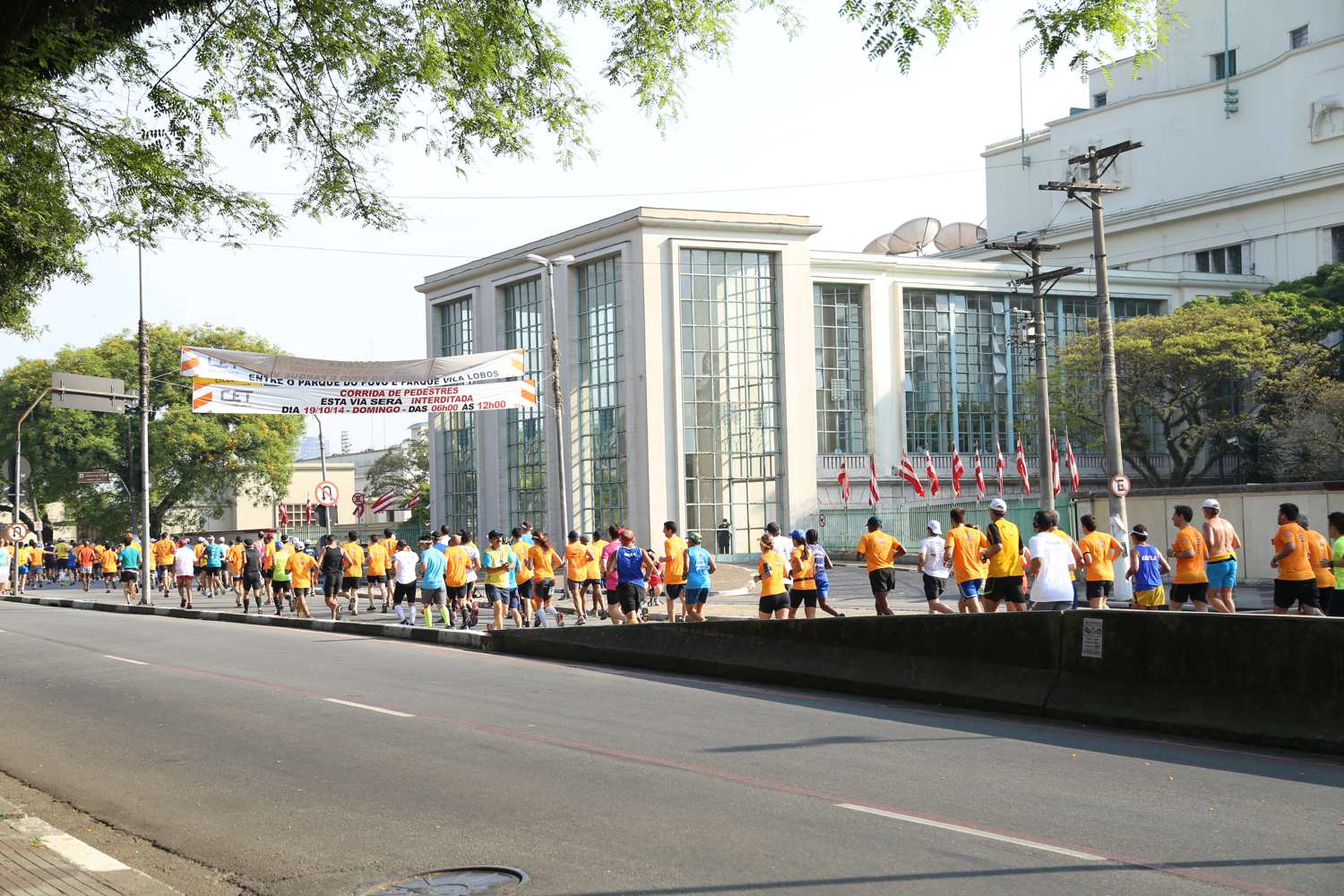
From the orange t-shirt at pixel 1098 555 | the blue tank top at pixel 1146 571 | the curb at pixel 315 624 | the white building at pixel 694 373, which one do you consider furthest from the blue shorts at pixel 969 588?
the white building at pixel 694 373

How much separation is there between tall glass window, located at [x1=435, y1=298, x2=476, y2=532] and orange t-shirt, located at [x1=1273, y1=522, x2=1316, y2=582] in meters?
44.0

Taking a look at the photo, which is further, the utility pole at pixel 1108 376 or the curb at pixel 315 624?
the utility pole at pixel 1108 376

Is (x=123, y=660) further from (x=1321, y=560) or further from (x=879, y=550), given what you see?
(x=1321, y=560)

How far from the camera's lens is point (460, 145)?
10.5 meters

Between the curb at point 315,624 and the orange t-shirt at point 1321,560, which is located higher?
the orange t-shirt at point 1321,560

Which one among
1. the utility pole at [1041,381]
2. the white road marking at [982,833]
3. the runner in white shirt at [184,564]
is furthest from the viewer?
the runner in white shirt at [184,564]

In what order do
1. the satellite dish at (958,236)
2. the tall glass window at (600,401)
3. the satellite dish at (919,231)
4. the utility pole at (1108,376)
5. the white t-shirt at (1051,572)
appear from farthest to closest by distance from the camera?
the satellite dish at (958,236)
the satellite dish at (919,231)
the tall glass window at (600,401)
the utility pole at (1108,376)
the white t-shirt at (1051,572)

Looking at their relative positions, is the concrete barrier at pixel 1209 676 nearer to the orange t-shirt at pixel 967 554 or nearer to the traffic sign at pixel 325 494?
the orange t-shirt at pixel 967 554

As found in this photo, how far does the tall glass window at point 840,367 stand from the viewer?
56.2 m

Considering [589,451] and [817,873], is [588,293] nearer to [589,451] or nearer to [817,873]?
[589,451]

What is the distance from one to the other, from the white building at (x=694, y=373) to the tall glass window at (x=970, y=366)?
164 millimetres

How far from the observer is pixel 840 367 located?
5703 centimetres

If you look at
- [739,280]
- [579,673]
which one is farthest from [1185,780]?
[739,280]

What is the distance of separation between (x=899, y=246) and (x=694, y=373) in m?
30.4
